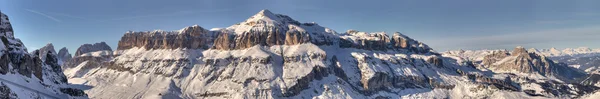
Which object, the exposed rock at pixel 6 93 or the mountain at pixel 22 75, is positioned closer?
the exposed rock at pixel 6 93

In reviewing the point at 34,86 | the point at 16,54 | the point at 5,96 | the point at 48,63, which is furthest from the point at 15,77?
the point at 48,63

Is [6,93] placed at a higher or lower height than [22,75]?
lower

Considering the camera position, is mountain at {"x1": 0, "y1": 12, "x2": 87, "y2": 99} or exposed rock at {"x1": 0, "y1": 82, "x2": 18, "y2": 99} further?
mountain at {"x1": 0, "y1": 12, "x2": 87, "y2": 99}

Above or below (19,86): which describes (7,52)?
above

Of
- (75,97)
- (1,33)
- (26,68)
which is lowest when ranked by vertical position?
→ (75,97)

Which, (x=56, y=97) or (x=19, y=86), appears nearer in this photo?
(x=19, y=86)

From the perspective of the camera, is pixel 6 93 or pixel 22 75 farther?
pixel 22 75

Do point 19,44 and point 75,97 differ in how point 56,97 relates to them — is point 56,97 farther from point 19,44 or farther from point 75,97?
point 19,44

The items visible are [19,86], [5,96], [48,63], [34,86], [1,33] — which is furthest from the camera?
[48,63]
